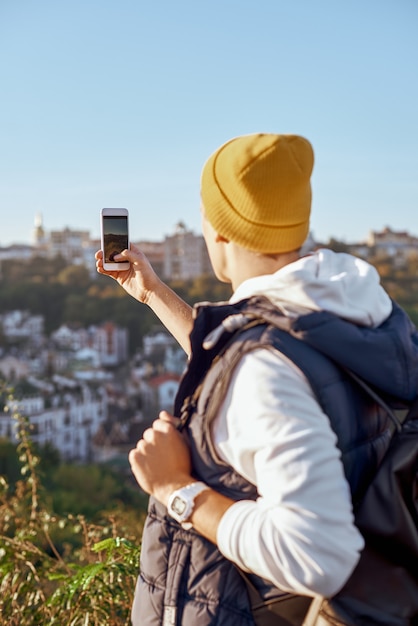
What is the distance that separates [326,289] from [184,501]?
0.25 m

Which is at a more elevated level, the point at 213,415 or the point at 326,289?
the point at 326,289

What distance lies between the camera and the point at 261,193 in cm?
79

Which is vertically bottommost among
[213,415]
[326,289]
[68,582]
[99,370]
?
[99,370]

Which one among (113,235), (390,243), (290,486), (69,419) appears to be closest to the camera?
(290,486)

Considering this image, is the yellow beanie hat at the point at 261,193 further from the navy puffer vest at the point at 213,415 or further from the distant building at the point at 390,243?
the distant building at the point at 390,243

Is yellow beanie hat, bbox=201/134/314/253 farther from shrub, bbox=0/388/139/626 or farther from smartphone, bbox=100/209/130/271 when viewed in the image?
shrub, bbox=0/388/139/626

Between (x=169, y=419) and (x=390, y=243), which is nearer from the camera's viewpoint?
(x=169, y=419)

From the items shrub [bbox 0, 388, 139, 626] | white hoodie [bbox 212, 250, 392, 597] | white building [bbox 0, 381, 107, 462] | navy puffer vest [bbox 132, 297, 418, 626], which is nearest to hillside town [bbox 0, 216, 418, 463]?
white building [bbox 0, 381, 107, 462]

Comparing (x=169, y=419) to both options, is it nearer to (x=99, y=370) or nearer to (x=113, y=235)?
(x=113, y=235)

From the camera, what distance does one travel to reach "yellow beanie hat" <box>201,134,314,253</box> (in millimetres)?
790

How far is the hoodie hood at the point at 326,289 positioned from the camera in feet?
2.50

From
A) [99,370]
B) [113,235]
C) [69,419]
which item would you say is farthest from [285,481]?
[99,370]

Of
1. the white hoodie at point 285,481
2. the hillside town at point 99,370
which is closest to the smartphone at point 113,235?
the white hoodie at point 285,481

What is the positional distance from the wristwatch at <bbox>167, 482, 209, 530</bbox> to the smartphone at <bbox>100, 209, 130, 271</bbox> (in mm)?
476
